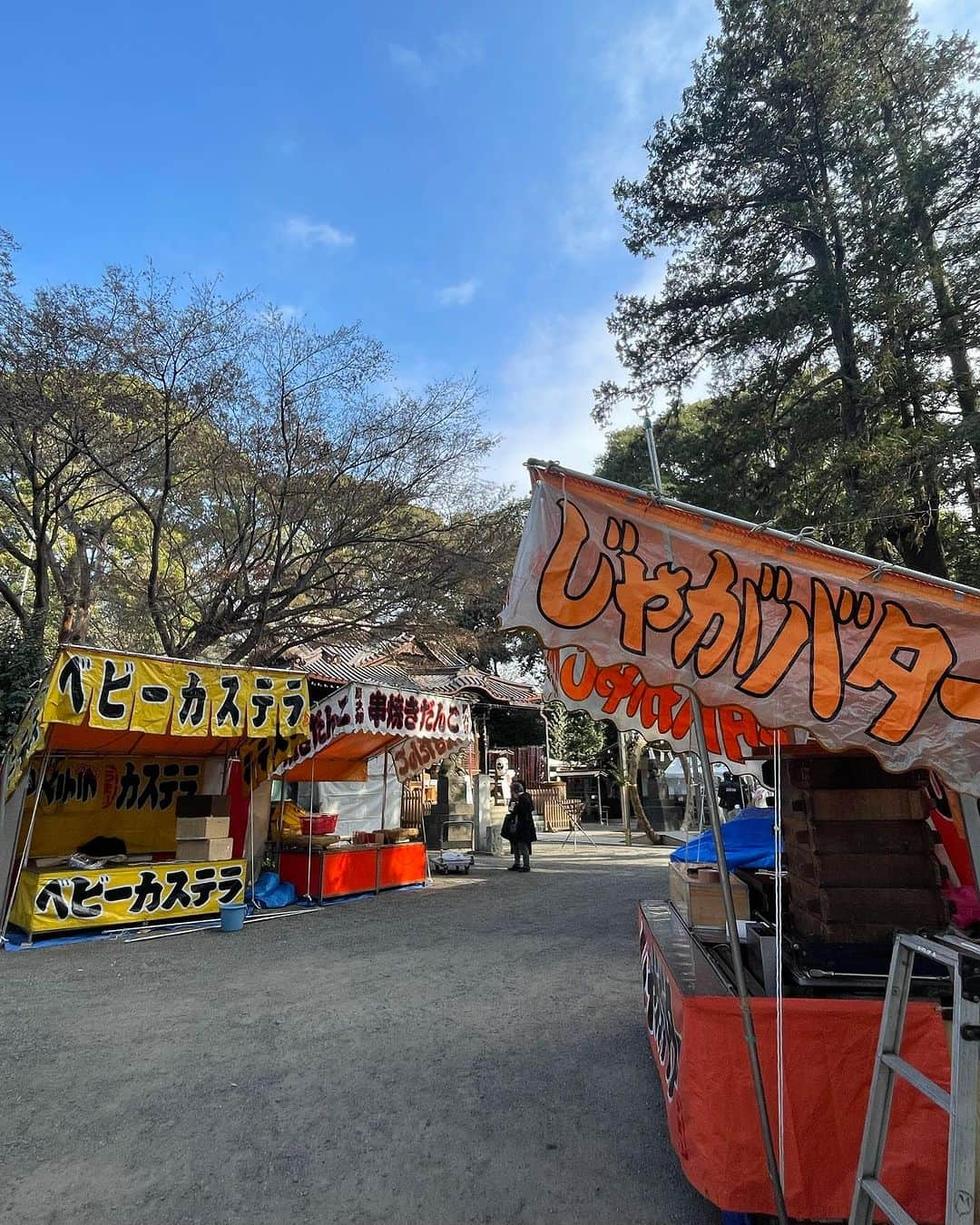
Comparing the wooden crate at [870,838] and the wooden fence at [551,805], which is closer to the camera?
the wooden crate at [870,838]

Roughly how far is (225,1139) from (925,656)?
163 inches

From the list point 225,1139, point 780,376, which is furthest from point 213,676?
point 780,376

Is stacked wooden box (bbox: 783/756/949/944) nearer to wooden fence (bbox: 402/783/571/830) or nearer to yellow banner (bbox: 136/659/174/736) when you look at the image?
yellow banner (bbox: 136/659/174/736)

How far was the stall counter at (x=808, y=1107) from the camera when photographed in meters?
2.71

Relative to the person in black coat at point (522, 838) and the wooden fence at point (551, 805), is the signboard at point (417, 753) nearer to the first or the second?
the person in black coat at point (522, 838)

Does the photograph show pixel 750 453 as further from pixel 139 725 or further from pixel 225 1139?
pixel 225 1139

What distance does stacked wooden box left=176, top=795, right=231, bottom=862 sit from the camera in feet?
30.8

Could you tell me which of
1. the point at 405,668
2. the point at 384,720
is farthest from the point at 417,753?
the point at 405,668

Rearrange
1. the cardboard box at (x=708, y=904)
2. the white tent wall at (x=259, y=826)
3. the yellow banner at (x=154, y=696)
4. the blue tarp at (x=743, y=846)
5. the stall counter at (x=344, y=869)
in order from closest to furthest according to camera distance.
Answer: the cardboard box at (x=708, y=904)
the blue tarp at (x=743, y=846)
the yellow banner at (x=154, y=696)
the stall counter at (x=344, y=869)
the white tent wall at (x=259, y=826)

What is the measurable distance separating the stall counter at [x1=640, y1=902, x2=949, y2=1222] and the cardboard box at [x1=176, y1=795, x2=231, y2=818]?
845cm

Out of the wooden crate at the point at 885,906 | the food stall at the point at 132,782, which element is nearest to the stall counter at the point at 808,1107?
the wooden crate at the point at 885,906

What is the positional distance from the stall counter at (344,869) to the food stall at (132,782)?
99cm

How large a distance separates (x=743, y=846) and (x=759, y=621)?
3788 mm

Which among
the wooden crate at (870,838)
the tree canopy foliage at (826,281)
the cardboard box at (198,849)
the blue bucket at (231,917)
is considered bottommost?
the blue bucket at (231,917)
